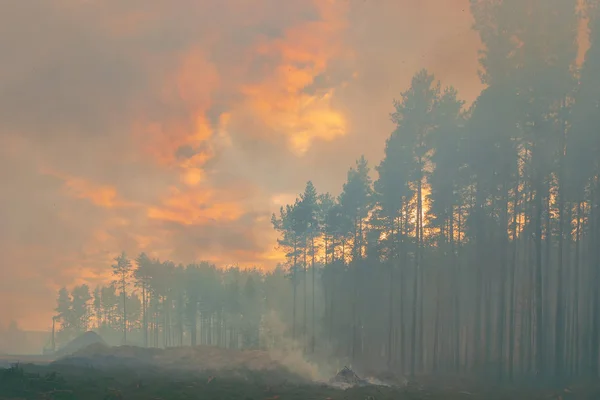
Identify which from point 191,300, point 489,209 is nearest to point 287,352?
point 489,209

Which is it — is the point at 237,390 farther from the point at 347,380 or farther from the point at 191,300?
the point at 191,300

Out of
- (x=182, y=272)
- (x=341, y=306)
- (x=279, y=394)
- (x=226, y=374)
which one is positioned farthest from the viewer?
(x=182, y=272)

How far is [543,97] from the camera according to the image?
24.2m

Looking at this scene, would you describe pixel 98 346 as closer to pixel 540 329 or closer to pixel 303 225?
pixel 303 225

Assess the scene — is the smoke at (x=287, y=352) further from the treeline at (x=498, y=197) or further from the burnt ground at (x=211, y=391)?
the burnt ground at (x=211, y=391)

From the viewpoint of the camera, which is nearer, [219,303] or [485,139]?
[485,139]

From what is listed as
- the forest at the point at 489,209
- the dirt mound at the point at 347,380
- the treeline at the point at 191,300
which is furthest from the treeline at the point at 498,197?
the treeline at the point at 191,300

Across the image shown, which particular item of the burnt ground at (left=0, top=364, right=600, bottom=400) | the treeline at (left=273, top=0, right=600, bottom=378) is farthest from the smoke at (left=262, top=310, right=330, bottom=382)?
the burnt ground at (left=0, top=364, right=600, bottom=400)

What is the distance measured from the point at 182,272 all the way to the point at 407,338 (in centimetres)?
5556

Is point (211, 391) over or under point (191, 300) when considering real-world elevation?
over

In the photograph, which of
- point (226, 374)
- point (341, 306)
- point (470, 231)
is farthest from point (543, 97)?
point (341, 306)

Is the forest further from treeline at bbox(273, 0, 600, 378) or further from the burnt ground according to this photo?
the burnt ground

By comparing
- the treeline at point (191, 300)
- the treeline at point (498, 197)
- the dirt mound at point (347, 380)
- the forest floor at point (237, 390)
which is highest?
the treeline at point (498, 197)

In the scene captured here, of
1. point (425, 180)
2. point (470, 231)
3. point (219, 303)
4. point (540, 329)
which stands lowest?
point (219, 303)
